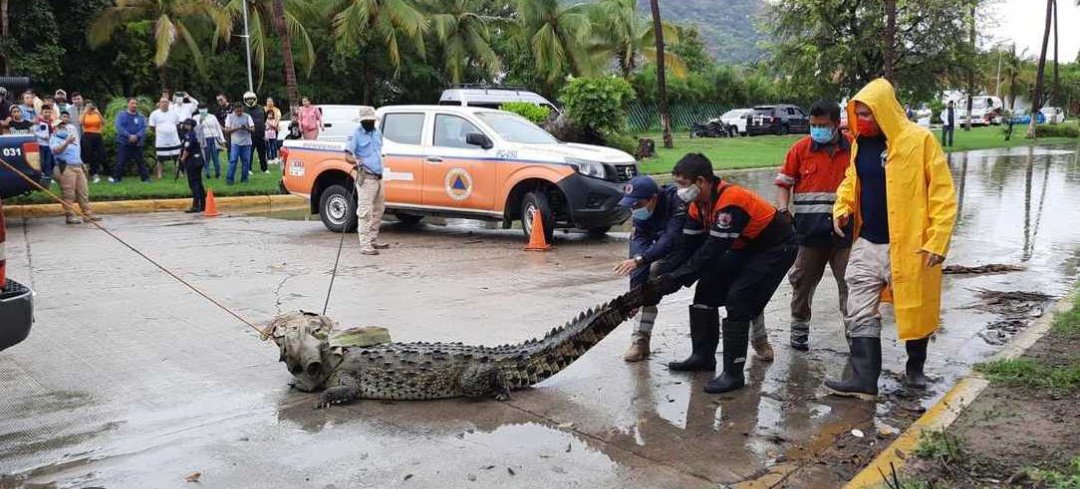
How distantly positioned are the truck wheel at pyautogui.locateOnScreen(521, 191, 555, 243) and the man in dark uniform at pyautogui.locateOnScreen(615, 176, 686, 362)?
213 inches

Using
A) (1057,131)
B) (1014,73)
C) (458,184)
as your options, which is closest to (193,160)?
(458,184)

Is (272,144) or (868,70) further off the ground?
(868,70)

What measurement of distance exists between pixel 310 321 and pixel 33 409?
160 centimetres

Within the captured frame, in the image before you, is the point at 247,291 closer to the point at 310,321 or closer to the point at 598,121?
the point at 310,321

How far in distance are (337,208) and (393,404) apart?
25.9 feet

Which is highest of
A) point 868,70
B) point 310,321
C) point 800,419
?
point 868,70

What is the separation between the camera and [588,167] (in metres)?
11.3

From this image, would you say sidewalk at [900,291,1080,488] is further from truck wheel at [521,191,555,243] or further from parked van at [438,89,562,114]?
parked van at [438,89,562,114]

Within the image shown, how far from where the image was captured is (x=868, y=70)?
3306cm

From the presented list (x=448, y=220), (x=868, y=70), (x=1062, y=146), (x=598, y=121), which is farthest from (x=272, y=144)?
(x=1062, y=146)

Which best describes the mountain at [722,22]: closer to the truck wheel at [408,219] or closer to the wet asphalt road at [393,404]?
the truck wheel at [408,219]

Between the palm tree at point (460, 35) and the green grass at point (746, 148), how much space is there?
334 inches

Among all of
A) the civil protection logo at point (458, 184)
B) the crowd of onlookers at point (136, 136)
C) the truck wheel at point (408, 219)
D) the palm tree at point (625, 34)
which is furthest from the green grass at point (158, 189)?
the palm tree at point (625, 34)

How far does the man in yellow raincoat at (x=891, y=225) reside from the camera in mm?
4930
